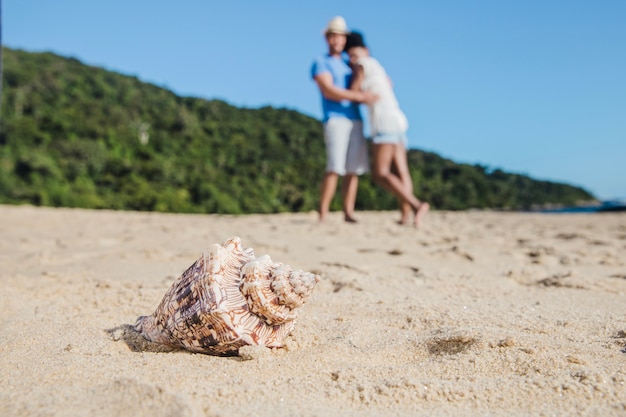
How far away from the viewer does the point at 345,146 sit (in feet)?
19.9

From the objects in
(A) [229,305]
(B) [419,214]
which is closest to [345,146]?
(B) [419,214]

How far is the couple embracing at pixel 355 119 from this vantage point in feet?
19.0

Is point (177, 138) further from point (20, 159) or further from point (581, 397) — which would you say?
point (581, 397)

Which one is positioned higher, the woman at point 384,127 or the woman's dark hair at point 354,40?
the woman's dark hair at point 354,40

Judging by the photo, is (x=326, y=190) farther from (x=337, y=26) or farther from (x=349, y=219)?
(x=337, y=26)

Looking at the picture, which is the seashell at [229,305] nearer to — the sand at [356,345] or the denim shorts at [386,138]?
the sand at [356,345]

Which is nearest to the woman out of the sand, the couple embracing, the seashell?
the couple embracing

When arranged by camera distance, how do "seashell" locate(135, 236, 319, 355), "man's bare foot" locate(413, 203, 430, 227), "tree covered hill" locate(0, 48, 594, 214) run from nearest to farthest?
"seashell" locate(135, 236, 319, 355) < "man's bare foot" locate(413, 203, 430, 227) < "tree covered hill" locate(0, 48, 594, 214)

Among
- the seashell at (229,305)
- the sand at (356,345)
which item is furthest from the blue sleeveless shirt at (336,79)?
the seashell at (229,305)

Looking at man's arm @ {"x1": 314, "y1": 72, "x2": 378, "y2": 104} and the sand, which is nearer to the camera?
the sand

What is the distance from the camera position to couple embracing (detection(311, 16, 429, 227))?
5.80 meters

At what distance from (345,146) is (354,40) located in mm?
1305

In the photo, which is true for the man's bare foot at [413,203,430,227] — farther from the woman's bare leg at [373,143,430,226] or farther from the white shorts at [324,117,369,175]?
the white shorts at [324,117,369,175]

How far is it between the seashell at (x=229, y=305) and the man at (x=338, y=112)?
413 centimetres
